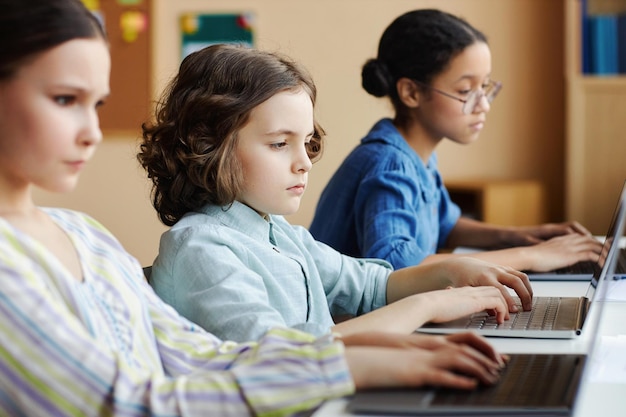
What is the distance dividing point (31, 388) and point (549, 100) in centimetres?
390

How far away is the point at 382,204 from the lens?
204cm

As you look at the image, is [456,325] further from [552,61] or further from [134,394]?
[552,61]

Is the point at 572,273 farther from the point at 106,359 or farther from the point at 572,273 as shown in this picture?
the point at 106,359

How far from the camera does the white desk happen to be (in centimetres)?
97

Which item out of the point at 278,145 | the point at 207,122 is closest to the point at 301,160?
the point at 278,145

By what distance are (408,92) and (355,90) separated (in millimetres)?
2277

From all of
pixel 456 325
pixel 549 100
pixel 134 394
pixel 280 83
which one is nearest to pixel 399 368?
pixel 134 394

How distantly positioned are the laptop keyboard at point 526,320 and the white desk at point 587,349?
0.06 m

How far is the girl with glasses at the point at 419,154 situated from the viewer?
206 cm

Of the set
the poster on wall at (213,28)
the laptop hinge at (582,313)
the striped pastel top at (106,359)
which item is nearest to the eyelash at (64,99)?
the striped pastel top at (106,359)

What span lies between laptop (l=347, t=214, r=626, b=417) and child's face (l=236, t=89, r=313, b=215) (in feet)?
1.60

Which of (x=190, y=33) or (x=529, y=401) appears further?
(x=190, y=33)

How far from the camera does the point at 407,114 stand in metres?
2.36

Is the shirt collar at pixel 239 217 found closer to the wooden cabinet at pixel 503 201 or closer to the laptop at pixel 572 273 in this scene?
the laptop at pixel 572 273
